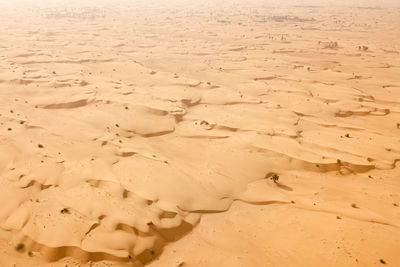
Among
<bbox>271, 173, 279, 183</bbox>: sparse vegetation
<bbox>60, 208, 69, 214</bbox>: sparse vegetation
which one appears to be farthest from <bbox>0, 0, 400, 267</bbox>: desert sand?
<bbox>271, 173, 279, 183</bbox>: sparse vegetation

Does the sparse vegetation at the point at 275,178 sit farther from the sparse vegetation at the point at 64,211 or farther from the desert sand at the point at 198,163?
the sparse vegetation at the point at 64,211

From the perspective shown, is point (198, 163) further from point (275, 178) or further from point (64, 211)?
point (64, 211)

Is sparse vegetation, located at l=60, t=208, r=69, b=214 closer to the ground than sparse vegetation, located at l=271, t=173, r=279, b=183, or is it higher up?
higher up

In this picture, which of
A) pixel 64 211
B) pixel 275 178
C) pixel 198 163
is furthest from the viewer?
pixel 198 163

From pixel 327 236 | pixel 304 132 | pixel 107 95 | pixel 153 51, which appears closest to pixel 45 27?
pixel 153 51

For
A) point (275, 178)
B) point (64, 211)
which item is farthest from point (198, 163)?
point (64, 211)

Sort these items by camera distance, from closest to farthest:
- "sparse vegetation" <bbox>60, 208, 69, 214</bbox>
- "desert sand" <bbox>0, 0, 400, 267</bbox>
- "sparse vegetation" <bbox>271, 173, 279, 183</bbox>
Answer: "desert sand" <bbox>0, 0, 400, 267</bbox>
"sparse vegetation" <bbox>60, 208, 69, 214</bbox>
"sparse vegetation" <bbox>271, 173, 279, 183</bbox>

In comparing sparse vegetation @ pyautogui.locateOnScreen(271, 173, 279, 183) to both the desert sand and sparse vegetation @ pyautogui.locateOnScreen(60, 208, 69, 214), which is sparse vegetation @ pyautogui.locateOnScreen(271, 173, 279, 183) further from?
sparse vegetation @ pyautogui.locateOnScreen(60, 208, 69, 214)

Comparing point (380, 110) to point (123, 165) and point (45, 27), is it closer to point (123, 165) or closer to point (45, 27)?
point (123, 165)

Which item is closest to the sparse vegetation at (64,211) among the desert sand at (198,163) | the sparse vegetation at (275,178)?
the desert sand at (198,163)
